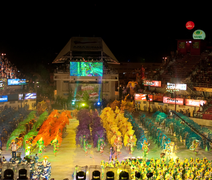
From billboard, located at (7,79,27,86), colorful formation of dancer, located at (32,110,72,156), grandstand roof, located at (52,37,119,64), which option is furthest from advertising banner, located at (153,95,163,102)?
billboard, located at (7,79,27,86)

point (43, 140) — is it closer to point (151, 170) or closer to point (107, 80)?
point (151, 170)

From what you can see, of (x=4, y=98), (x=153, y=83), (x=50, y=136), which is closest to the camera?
(x=50, y=136)

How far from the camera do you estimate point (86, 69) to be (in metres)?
→ 34.4

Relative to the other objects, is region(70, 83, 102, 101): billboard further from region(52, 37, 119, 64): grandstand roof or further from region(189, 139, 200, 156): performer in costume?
region(189, 139, 200, 156): performer in costume

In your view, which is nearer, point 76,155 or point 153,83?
point 76,155

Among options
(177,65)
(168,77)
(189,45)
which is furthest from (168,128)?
→ (189,45)

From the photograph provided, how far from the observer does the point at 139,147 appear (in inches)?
587

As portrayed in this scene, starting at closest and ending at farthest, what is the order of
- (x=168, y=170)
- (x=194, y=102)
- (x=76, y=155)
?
(x=168, y=170)
(x=76, y=155)
(x=194, y=102)

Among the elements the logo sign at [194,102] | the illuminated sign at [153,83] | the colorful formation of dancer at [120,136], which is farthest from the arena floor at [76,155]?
the illuminated sign at [153,83]

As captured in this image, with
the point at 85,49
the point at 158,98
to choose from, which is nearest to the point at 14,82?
the point at 85,49

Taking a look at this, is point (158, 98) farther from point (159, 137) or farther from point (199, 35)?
point (159, 137)

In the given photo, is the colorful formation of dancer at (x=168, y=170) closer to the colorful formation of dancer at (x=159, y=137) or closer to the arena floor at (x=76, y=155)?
the arena floor at (x=76, y=155)

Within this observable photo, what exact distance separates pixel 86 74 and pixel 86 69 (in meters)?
0.62

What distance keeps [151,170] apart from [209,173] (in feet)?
6.95
